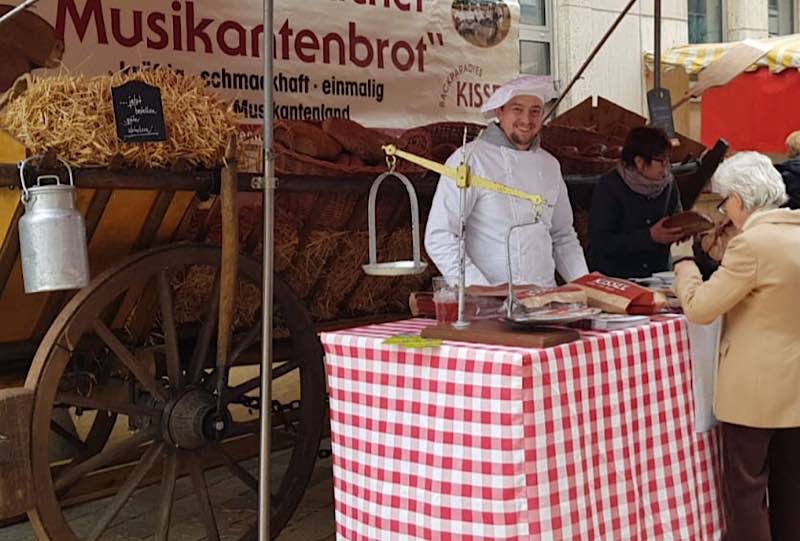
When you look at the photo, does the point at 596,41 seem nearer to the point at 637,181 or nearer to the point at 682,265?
the point at 637,181

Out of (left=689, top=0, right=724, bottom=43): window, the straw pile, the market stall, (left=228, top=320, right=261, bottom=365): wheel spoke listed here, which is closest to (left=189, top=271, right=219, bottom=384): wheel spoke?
(left=228, top=320, right=261, bottom=365): wheel spoke

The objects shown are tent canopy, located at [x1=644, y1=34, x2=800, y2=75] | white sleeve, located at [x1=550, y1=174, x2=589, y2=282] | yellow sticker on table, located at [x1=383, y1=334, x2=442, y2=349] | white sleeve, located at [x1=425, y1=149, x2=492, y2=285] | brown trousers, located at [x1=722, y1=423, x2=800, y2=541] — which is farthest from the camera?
tent canopy, located at [x1=644, y1=34, x2=800, y2=75]

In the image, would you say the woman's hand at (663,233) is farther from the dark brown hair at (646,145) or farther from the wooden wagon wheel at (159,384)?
the wooden wagon wheel at (159,384)

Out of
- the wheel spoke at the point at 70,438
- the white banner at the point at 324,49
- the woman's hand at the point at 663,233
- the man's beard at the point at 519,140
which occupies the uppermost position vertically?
the white banner at the point at 324,49

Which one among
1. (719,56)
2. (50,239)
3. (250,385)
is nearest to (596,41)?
(719,56)

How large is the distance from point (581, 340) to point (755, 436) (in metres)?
0.83

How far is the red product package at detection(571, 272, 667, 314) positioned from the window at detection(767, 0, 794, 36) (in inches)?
372

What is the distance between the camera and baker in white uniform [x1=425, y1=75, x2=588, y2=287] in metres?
3.77

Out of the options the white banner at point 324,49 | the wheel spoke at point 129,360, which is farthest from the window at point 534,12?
the wheel spoke at point 129,360

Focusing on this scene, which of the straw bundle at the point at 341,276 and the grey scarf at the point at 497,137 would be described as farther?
the straw bundle at the point at 341,276

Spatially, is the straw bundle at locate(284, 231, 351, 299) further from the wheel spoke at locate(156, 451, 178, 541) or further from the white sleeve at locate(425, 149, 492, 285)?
the wheel spoke at locate(156, 451, 178, 541)

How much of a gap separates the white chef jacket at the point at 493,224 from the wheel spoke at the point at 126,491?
1.25 meters

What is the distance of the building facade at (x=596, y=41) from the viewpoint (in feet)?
30.2

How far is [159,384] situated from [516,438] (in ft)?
5.21
